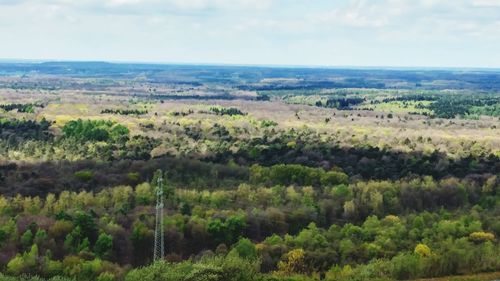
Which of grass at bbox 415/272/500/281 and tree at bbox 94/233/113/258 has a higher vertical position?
grass at bbox 415/272/500/281

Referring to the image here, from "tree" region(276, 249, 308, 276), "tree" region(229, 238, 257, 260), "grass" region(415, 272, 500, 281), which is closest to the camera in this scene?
"grass" region(415, 272, 500, 281)

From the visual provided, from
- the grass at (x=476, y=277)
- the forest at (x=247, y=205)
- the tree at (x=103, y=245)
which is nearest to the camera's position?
the grass at (x=476, y=277)

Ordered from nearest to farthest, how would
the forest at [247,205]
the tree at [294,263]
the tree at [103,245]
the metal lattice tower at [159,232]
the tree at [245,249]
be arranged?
the metal lattice tower at [159,232] → the forest at [247,205] → the tree at [294,263] → the tree at [245,249] → the tree at [103,245]

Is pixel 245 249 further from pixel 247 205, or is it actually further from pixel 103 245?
pixel 247 205

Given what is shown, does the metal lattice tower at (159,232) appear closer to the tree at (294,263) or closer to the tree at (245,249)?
the tree at (245,249)

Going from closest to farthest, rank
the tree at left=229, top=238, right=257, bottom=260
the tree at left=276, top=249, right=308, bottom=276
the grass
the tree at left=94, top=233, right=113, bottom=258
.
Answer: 1. the grass
2. the tree at left=276, top=249, right=308, bottom=276
3. the tree at left=229, top=238, right=257, bottom=260
4. the tree at left=94, top=233, right=113, bottom=258

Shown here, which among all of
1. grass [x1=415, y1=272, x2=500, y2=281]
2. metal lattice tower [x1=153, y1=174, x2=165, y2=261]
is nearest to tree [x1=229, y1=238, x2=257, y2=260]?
metal lattice tower [x1=153, y1=174, x2=165, y2=261]

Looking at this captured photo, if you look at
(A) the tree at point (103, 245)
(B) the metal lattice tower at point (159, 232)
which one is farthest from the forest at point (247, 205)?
(B) the metal lattice tower at point (159, 232)

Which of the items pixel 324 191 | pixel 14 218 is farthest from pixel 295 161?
pixel 14 218

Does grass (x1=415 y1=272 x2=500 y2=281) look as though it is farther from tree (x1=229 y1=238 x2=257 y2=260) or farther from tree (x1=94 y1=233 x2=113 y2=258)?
tree (x1=94 y1=233 x2=113 y2=258)

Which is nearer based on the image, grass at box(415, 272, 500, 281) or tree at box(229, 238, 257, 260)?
grass at box(415, 272, 500, 281)

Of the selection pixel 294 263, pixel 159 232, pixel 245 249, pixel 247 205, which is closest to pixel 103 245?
pixel 159 232
